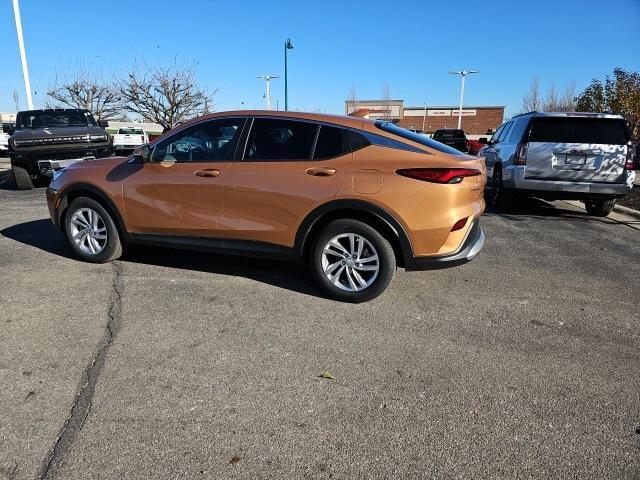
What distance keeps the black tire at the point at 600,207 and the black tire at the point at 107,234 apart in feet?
25.7

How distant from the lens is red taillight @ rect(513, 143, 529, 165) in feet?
25.8

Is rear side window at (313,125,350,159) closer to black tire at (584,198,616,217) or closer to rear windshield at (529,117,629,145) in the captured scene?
rear windshield at (529,117,629,145)

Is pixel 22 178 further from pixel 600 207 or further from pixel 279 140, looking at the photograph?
pixel 600 207

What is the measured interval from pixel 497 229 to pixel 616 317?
349 cm

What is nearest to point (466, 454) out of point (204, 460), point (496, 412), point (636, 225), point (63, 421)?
point (496, 412)

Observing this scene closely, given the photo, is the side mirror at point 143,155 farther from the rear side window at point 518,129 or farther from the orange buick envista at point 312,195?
the rear side window at point 518,129

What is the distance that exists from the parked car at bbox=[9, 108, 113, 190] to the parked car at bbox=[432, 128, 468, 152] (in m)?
16.0

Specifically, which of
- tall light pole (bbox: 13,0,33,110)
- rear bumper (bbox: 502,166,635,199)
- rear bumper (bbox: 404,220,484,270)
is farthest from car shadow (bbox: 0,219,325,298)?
tall light pole (bbox: 13,0,33,110)

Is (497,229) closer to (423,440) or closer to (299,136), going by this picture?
(299,136)

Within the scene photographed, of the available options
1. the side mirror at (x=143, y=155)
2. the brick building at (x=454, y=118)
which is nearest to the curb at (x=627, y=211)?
the side mirror at (x=143, y=155)

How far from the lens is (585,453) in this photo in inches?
93.3

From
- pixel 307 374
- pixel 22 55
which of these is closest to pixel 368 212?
pixel 307 374

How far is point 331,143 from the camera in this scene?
4.22 metres

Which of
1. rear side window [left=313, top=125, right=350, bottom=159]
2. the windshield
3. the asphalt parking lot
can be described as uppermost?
the windshield
